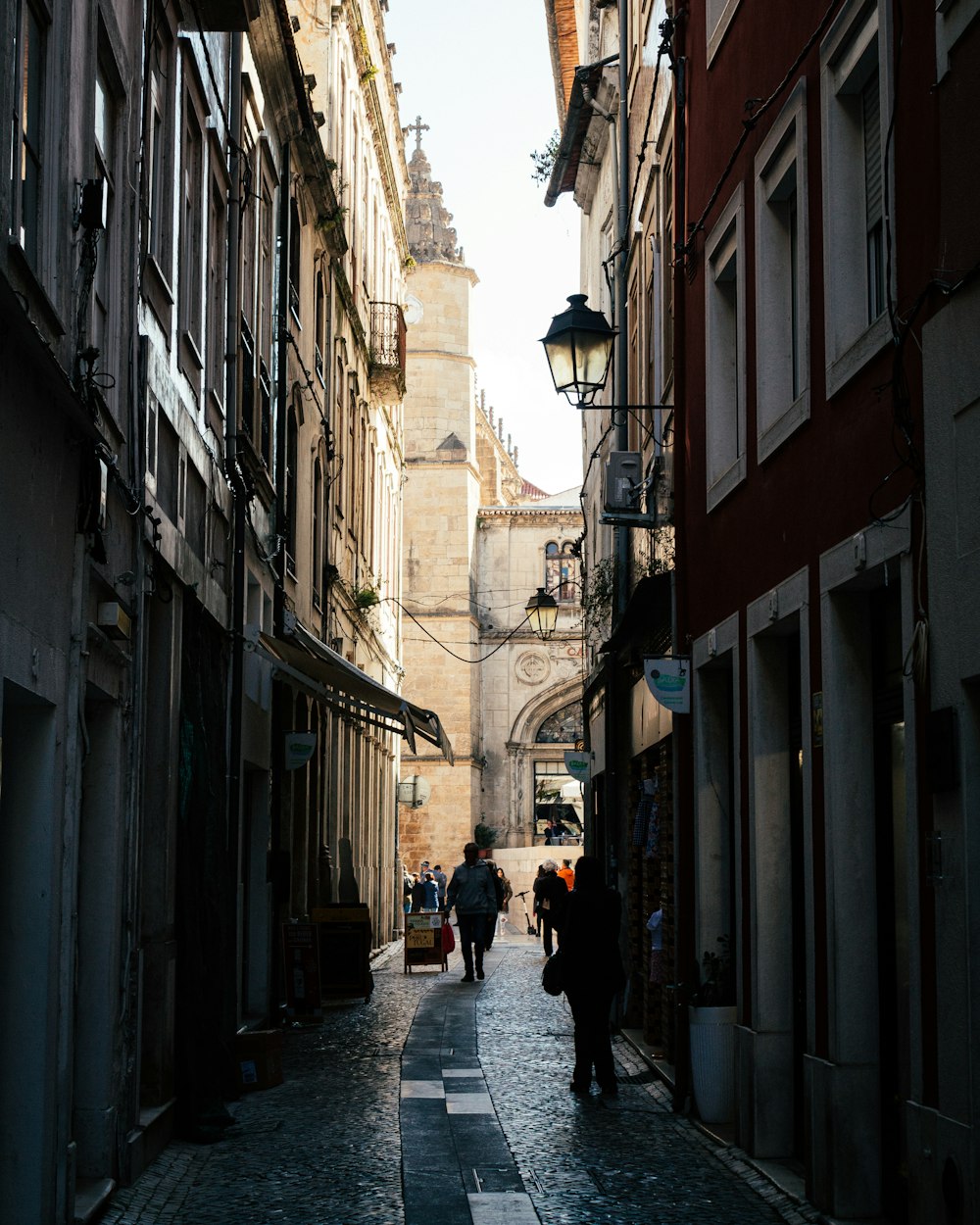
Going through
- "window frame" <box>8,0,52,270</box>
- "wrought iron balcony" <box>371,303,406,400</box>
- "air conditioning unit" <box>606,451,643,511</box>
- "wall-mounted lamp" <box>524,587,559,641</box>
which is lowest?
"window frame" <box>8,0,52,270</box>

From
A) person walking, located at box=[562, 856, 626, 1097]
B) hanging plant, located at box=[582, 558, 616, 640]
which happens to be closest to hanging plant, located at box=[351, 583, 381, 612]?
hanging plant, located at box=[582, 558, 616, 640]

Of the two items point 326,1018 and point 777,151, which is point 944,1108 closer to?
point 777,151

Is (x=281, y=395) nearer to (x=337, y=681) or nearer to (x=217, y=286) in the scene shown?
(x=337, y=681)

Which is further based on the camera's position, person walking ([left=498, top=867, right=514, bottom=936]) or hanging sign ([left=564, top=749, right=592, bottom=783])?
person walking ([left=498, top=867, right=514, bottom=936])

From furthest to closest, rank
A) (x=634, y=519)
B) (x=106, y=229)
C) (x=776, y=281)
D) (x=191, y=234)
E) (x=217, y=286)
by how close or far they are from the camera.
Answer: (x=634, y=519) → (x=217, y=286) → (x=191, y=234) → (x=776, y=281) → (x=106, y=229)

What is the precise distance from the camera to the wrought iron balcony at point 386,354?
3359 cm

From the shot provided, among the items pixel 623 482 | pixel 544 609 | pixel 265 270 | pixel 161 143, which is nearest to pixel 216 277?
pixel 161 143

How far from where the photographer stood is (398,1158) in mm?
10539

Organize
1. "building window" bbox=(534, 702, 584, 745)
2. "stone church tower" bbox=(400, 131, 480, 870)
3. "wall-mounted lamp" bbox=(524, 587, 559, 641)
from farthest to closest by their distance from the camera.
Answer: "building window" bbox=(534, 702, 584, 745) < "stone church tower" bbox=(400, 131, 480, 870) < "wall-mounted lamp" bbox=(524, 587, 559, 641)

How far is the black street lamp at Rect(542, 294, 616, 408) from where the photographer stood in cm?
1555

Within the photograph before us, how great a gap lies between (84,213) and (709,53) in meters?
6.40

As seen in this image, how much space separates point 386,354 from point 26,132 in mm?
26744

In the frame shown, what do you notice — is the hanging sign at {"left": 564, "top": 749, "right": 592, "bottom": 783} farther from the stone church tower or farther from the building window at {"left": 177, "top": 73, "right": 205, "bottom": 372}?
the stone church tower

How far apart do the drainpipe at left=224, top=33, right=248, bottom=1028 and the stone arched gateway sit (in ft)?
135
